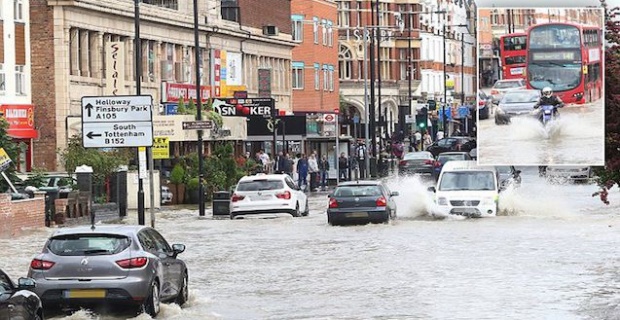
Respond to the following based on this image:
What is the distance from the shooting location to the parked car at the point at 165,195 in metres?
57.4

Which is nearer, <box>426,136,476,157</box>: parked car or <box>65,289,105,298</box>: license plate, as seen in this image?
<box>65,289,105,298</box>: license plate

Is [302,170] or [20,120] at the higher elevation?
[20,120]

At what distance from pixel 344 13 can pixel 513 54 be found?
95.1 m

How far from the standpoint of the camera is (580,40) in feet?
74.4

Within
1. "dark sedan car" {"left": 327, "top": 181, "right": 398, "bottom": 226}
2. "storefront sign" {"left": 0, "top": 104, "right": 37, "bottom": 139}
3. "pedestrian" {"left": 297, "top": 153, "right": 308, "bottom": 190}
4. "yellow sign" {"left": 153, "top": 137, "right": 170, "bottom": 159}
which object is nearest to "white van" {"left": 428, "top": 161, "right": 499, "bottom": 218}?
"dark sedan car" {"left": 327, "top": 181, "right": 398, "bottom": 226}

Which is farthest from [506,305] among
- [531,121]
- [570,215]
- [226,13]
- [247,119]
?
[226,13]

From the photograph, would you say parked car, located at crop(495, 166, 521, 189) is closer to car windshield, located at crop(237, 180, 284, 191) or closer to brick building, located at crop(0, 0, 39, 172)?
car windshield, located at crop(237, 180, 284, 191)

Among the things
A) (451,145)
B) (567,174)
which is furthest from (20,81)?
(451,145)

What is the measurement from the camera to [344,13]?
119 m

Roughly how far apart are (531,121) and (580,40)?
3751 mm

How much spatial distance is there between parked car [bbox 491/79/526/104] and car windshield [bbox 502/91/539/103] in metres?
0.10

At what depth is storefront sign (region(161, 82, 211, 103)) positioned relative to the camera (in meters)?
69.4

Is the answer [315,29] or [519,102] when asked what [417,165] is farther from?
[519,102]

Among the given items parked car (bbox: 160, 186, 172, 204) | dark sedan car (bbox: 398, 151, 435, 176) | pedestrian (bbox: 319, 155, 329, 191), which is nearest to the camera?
parked car (bbox: 160, 186, 172, 204)
